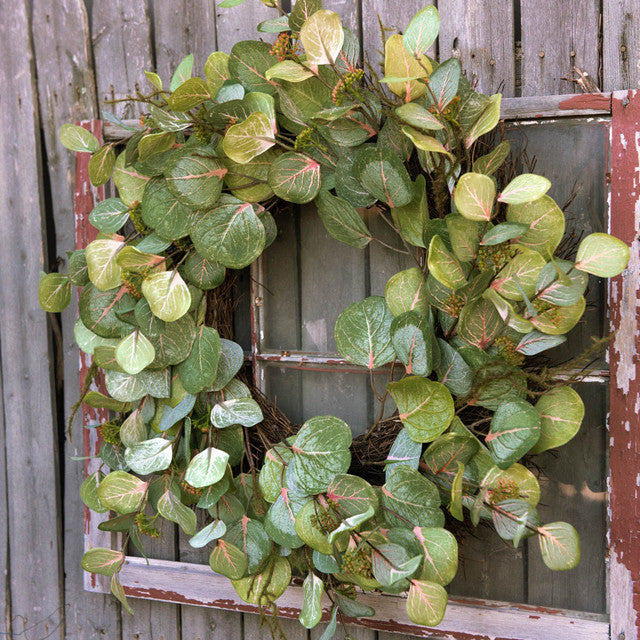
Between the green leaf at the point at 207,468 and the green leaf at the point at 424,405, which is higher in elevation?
the green leaf at the point at 424,405

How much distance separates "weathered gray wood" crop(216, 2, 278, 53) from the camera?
3.73 feet

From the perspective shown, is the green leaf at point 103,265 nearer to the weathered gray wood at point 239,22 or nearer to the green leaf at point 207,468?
the green leaf at point 207,468

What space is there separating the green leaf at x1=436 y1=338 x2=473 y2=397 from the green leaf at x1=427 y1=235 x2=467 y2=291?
0.33ft

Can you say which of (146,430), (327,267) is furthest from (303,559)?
(327,267)

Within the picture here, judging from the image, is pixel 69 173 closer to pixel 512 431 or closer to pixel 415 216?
pixel 415 216

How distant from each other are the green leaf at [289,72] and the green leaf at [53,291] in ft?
1.88

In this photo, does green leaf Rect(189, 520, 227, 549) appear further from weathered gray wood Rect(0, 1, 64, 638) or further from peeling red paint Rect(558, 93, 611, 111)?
peeling red paint Rect(558, 93, 611, 111)

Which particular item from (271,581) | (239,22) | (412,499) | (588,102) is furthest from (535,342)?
(239,22)

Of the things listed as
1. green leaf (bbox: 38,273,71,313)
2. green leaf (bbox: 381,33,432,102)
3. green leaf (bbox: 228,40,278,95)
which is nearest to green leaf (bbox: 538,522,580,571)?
green leaf (bbox: 381,33,432,102)

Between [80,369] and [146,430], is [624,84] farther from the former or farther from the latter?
[80,369]

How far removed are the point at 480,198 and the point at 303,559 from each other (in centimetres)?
66

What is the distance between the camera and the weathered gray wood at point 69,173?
1.28 metres

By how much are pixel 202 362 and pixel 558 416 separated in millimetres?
566

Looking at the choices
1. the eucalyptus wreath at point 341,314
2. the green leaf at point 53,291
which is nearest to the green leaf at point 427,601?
the eucalyptus wreath at point 341,314
